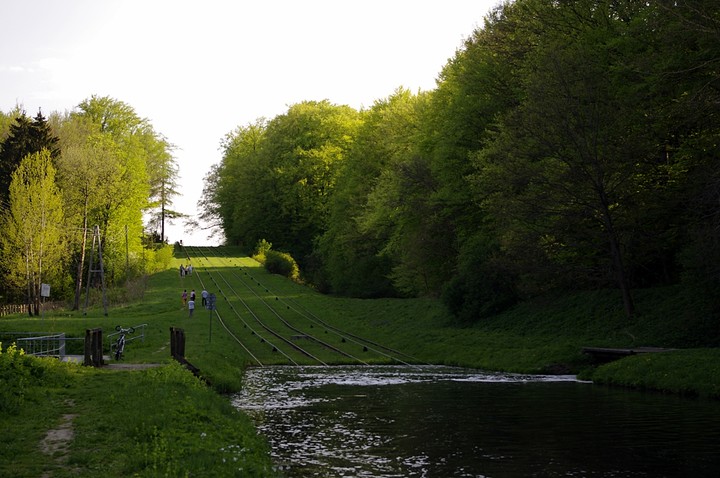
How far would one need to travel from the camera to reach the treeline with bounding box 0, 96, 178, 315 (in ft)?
197

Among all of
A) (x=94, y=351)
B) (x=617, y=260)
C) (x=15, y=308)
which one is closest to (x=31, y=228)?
(x=15, y=308)

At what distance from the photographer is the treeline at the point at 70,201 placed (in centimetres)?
6009

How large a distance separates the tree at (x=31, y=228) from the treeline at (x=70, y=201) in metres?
0.08

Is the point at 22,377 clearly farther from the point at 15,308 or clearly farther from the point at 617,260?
the point at 15,308

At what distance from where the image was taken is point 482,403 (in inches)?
950

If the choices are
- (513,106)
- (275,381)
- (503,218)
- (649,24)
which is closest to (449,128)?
(513,106)

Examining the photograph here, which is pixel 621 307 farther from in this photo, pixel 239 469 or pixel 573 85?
pixel 239 469

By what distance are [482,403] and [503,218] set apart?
19.2m

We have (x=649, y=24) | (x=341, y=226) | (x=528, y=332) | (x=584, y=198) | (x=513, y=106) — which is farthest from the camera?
(x=341, y=226)

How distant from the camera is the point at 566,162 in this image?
36.8m

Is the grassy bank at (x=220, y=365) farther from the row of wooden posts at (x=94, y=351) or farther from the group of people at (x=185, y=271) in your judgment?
the group of people at (x=185, y=271)

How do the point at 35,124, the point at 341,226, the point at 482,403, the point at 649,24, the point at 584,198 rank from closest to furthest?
1. the point at 482,403
2. the point at 649,24
3. the point at 584,198
4. the point at 35,124
5. the point at 341,226

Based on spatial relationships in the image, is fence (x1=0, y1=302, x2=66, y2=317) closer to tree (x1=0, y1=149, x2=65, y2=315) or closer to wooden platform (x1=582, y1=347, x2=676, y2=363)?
tree (x1=0, y1=149, x2=65, y2=315)

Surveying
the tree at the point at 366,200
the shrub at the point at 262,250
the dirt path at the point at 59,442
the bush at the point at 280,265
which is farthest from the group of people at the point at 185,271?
the dirt path at the point at 59,442
